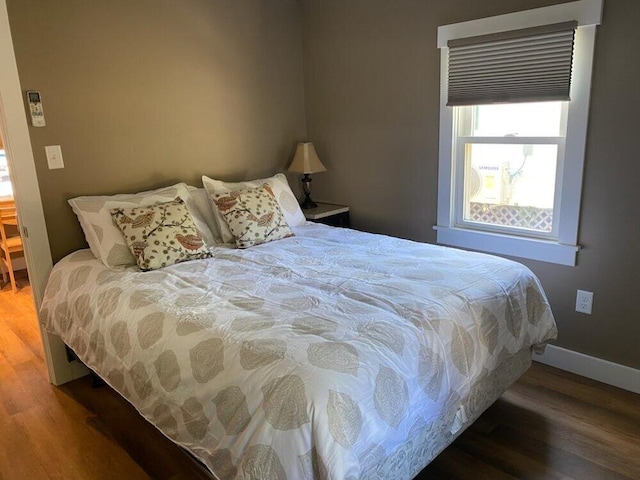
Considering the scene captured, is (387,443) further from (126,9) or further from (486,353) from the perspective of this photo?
(126,9)

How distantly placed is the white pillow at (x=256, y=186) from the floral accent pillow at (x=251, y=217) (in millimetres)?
59

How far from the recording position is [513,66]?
2.60m

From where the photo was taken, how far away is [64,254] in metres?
2.74

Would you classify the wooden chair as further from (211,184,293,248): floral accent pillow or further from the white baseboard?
the white baseboard

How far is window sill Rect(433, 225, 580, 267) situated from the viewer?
2627 millimetres

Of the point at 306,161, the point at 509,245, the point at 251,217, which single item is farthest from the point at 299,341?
the point at 306,161

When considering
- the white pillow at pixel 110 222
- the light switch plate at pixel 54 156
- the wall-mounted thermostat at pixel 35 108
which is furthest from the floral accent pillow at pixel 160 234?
the wall-mounted thermostat at pixel 35 108

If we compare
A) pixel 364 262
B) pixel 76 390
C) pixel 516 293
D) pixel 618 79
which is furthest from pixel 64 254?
pixel 618 79

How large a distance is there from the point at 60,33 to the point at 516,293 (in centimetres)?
268

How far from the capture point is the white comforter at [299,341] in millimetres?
1356

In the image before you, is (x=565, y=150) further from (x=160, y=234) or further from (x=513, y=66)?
(x=160, y=234)

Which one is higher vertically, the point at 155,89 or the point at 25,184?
the point at 155,89

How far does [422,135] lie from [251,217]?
1241mm

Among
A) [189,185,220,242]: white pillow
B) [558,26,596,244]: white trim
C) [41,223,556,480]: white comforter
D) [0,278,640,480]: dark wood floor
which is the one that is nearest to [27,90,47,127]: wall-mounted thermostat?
[41,223,556,480]: white comforter
